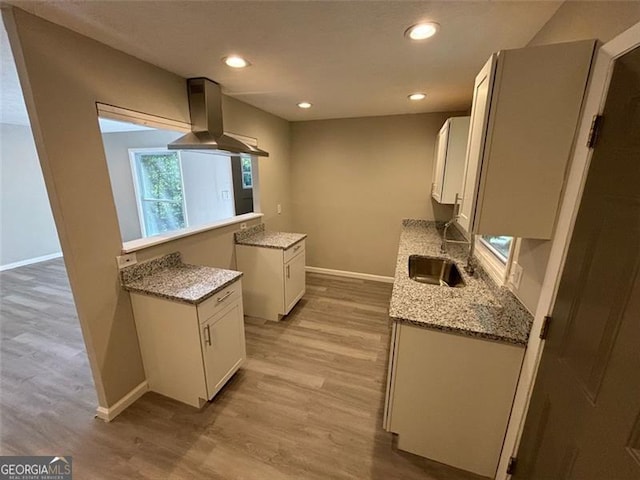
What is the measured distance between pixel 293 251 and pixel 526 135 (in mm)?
2357

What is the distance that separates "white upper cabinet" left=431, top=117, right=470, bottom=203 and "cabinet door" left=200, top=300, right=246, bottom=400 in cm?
217

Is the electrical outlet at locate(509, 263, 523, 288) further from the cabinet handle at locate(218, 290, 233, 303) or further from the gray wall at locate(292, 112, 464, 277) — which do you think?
the gray wall at locate(292, 112, 464, 277)

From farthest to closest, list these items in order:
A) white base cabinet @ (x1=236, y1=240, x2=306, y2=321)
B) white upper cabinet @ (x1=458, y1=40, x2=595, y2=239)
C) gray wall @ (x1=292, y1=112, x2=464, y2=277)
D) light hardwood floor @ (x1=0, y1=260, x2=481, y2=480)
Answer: gray wall @ (x1=292, y1=112, x2=464, y2=277) < white base cabinet @ (x1=236, y1=240, x2=306, y2=321) < light hardwood floor @ (x1=0, y1=260, x2=481, y2=480) < white upper cabinet @ (x1=458, y1=40, x2=595, y2=239)

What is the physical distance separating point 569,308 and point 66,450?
107 inches

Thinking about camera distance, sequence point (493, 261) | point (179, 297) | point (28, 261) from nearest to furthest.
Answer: point (179, 297)
point (493, 261)
point (28, 261)

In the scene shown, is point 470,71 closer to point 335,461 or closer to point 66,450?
point 335,461

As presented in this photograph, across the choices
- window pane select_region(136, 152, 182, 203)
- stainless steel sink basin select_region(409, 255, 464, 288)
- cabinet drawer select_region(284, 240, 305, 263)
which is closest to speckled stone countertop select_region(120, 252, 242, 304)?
cabinet drawer select_region(284, 240, 305, 263)

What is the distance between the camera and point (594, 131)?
0.92 m

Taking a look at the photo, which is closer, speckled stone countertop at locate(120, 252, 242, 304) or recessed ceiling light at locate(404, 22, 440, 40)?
recessed ceiling light at locate(404, 22, 440, 40)

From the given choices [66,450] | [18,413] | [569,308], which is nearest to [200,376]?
[66,450]

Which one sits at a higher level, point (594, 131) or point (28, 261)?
point (594, 131)

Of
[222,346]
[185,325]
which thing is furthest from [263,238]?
[185,325]

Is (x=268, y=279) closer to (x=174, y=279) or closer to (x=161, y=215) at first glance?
(x=174, y=279)

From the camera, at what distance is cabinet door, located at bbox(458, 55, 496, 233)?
3.59 feet
